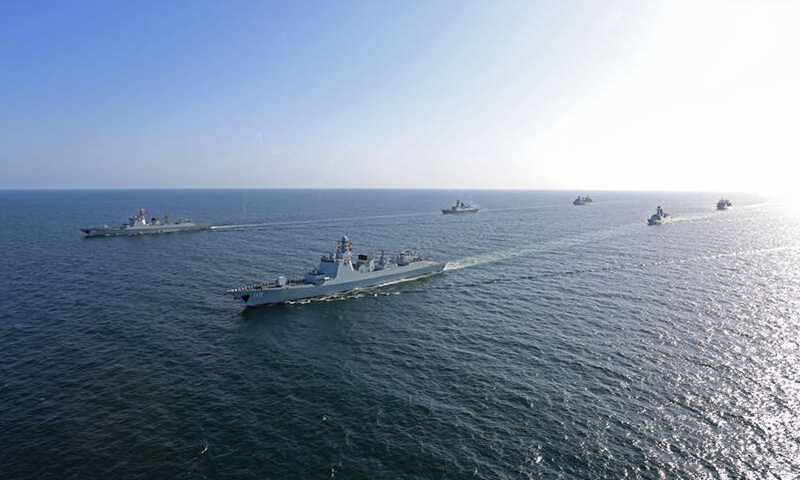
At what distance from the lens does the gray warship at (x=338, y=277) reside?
64375 mm

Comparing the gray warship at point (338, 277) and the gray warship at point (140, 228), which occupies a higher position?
the gray warship at point (140, 228)

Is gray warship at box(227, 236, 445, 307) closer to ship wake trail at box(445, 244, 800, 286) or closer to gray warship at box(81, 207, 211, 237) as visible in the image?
ship wake trail at box(445, 244, 800, 286)

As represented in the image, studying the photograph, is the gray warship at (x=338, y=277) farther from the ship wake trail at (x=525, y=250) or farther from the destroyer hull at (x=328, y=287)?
the ship wake trail at (x=525, y=250)

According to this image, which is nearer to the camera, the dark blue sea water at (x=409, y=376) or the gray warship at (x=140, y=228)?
the dark blue sea water at (x=409, y=376)

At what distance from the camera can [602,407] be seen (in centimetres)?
3469

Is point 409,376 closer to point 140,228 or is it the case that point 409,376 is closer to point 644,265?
point 644,265

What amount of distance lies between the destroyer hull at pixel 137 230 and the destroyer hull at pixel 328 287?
102536 millimetres

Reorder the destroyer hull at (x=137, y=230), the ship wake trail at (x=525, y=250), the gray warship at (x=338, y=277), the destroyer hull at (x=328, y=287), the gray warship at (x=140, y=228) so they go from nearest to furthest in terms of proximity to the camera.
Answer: the destroyer hull at (x=328, y=287)
the gray warship at (x=338, y=277)
the ship wake trail at (x=525, y=250)
the destroyer hull at (x=137, y=230)
the gray warship at (x=140, y=228)

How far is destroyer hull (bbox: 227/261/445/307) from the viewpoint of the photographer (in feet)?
208

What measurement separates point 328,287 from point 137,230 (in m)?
110

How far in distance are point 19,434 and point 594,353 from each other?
5524cm

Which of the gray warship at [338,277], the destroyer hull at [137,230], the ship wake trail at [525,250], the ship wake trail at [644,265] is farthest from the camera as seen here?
the destroyer hull at [137,230]

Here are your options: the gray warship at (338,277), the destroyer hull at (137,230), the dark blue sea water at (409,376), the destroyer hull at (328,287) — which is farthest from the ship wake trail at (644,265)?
the destroyer hull at (137,230)

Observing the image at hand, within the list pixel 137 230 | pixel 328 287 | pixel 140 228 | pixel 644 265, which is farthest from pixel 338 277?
pixel 140 228
